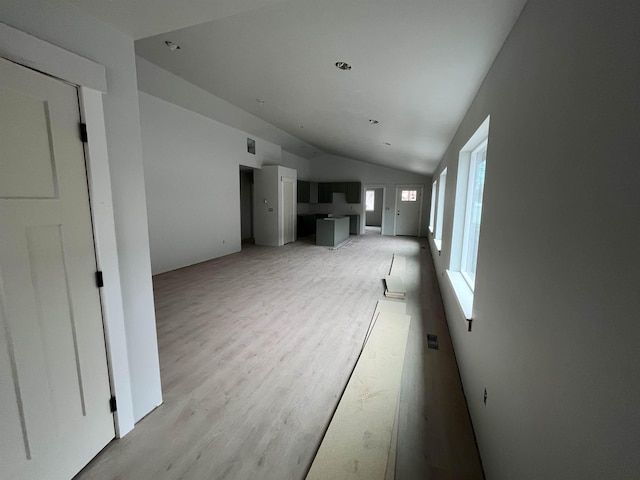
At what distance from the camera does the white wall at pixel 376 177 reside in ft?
36.4

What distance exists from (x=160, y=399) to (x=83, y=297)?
3.35 ft

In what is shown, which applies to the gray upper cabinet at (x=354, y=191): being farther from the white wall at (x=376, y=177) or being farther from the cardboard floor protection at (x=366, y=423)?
the cardboard floor protection at (x=366, y=423)

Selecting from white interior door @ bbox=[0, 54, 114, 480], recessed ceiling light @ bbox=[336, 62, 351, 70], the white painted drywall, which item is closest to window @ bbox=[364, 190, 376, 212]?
the white painted drywall

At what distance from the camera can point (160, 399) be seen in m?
2.02

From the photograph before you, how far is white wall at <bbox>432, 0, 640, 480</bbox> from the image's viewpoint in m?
0.60

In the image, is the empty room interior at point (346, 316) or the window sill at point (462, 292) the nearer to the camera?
the empty room interior at point (346, 316)

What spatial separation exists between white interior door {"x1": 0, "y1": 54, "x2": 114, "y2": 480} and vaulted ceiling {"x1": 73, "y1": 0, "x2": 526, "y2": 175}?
2.12 ft

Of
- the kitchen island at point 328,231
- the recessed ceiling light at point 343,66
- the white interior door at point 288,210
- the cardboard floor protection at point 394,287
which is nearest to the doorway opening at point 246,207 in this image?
the white interior door at point 288,210

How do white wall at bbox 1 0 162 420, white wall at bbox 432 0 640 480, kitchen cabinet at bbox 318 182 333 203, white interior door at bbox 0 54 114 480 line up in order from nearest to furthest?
white wall at bbox 432 0 640 480 → white interior door at bbox 0 54 114 480 → white wall at bbox 1 0 162 420 → kitchen cabinet at bbox 318 182 333 203

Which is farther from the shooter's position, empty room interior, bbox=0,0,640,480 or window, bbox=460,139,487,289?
window, bbox=460,139,487,289

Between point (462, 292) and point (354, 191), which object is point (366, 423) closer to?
point (462, 292)

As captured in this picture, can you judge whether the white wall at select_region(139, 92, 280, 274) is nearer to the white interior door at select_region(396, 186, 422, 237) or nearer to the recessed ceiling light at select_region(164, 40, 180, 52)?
the recessed ceiling light at select_region(164, 40, 180, 52)

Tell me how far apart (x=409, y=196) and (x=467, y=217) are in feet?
27.0

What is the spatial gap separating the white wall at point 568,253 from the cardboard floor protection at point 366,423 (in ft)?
1.87
